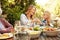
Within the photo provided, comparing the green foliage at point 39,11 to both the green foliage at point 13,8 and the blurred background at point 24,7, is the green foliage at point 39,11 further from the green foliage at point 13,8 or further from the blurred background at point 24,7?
the green foliage at point 13,8

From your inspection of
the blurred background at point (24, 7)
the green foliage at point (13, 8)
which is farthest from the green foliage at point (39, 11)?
the green foliage at point (13, 8)

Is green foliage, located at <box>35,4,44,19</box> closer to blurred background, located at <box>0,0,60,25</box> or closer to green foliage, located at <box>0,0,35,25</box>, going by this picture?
blurred background, located at <box>0,0,60,25</box>

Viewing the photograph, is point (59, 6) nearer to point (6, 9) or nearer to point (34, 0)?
point (34, 0)

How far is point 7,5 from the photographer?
333cm

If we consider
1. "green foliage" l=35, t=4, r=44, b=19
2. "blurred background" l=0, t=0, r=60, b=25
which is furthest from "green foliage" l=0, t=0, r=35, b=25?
"green foliage" l=35, t=4, r=44, b=19

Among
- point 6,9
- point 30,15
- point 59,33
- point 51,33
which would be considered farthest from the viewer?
point 6,9

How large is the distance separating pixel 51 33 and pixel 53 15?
68.9 inches

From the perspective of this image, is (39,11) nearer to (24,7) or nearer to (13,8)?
(24,7)

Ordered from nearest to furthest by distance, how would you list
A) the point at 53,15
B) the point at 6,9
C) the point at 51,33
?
the point at 51,33, the point at 6,9, the point at 53,15

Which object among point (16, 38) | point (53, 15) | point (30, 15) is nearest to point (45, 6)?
point (53, 15)

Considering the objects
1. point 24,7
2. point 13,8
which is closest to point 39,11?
point 24,7

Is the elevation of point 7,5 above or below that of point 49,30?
above

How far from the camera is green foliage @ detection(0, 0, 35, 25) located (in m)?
3.15

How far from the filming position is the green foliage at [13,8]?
3.15m
